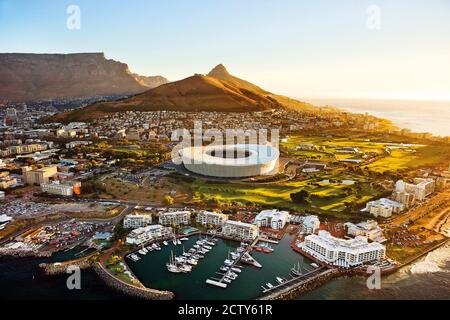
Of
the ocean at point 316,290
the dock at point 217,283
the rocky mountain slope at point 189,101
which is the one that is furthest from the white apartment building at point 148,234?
the rocky mountain slope at point 189,101

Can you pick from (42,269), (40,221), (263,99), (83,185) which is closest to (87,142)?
(83,185)

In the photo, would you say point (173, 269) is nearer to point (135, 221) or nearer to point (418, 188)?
point (135, 221)

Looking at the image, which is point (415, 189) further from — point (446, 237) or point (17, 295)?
point (17, 295)

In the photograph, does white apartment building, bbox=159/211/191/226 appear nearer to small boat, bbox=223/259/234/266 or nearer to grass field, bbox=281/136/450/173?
small boat, bbox=223/259/234/266

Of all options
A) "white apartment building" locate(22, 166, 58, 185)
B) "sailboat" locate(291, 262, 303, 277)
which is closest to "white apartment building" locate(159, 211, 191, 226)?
"sailboat" locate(291, 262, 303, 277)

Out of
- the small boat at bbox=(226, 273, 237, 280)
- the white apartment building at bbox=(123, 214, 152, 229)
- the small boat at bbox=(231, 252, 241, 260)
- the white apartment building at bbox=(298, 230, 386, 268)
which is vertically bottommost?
the small boat at bbox=(226, 273, 237, 280)

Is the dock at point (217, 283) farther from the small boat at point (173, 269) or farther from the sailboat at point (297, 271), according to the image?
the sailboat at point (297, 271)

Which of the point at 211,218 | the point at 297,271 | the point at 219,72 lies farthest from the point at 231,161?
the point at 219,72
